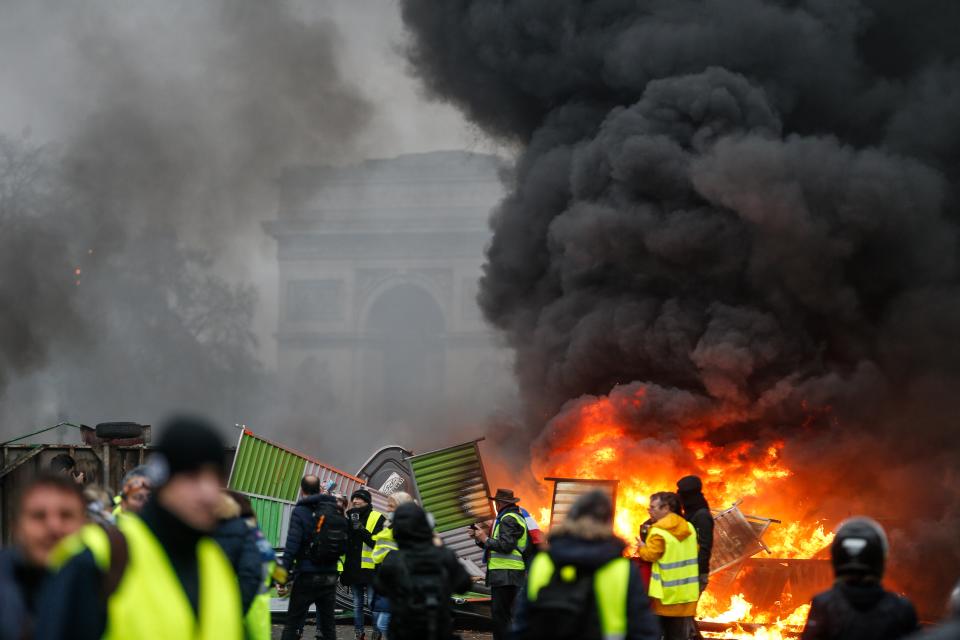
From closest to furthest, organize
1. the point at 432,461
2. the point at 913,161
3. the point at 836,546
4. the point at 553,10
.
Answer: the point at 836,546
the point at 432,461
the point at 913,161
the point at 553,10

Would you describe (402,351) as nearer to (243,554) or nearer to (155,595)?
(243,554)

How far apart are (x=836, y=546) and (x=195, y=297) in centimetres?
4460

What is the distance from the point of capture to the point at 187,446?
10.3 feet

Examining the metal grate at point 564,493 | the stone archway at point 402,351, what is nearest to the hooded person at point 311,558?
the metal grate at point 564,493

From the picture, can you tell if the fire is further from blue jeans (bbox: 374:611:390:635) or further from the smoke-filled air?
blue jeans (bbox: 374:611:390:635)

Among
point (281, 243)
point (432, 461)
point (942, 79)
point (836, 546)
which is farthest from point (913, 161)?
point (281, 243)

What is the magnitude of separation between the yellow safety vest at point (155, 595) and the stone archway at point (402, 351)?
40154 millimetres

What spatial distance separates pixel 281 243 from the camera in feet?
148

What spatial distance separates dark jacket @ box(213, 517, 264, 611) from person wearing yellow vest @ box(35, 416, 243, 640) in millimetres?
2555

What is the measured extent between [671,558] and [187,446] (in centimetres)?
619

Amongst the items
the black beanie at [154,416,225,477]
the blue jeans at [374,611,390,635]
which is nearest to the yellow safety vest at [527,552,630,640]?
the black beanie at [154,416,225,477]

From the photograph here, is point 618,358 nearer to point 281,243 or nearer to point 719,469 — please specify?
point 719,469

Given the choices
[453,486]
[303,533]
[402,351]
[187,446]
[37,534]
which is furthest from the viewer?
[402,351]

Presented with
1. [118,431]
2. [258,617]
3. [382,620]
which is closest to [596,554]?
[258,617]
